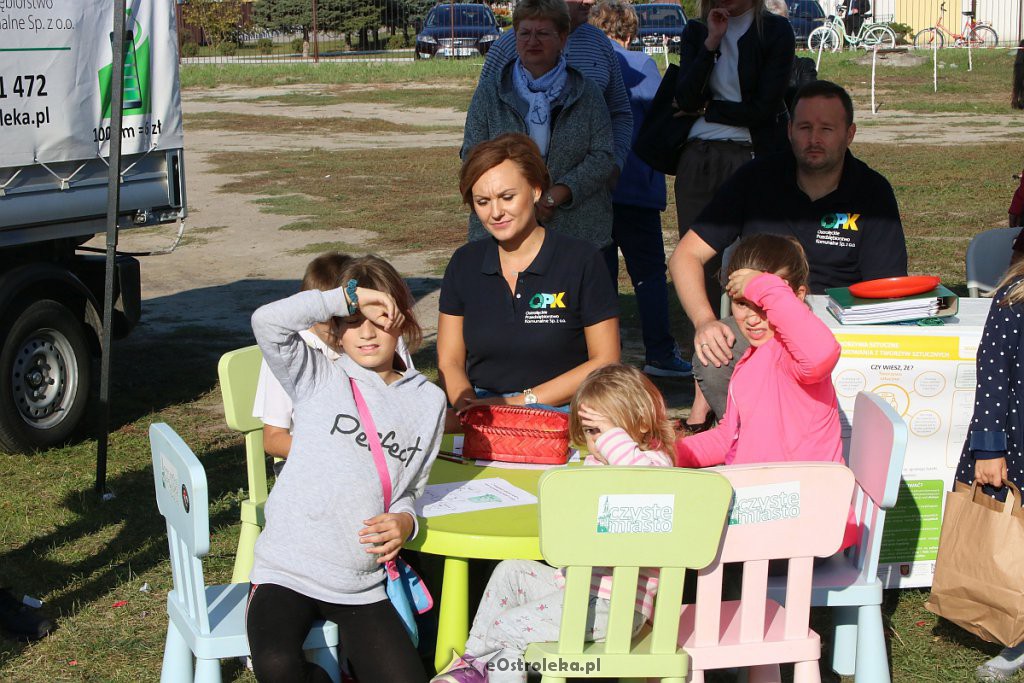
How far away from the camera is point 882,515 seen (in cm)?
315

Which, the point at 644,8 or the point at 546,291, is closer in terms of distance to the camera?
the point at 546,291

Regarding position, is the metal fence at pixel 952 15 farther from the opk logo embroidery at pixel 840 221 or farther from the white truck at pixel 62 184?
the opk logo embroidery at pixel 840 221

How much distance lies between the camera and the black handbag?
18.8 ft

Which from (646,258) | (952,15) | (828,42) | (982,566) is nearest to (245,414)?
(982,566)

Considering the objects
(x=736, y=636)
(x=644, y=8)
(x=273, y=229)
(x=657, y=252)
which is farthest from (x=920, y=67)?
(x=736, y=636)

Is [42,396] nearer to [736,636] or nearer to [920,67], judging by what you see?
[736,636]

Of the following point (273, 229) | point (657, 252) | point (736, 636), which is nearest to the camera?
point (736, 636)

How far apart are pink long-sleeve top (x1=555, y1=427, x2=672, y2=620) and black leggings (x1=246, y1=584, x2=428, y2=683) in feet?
1.50

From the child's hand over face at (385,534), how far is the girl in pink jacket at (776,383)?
94 cm

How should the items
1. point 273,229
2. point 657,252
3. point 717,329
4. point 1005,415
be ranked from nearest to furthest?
point 1005,415 < point 717,329 < point 657,252 < point 273,229

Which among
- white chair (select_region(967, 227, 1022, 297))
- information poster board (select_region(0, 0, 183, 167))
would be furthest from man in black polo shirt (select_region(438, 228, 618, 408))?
information poster board (select_region(0, 0, 183, 167))

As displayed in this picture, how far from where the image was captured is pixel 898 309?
152 inches

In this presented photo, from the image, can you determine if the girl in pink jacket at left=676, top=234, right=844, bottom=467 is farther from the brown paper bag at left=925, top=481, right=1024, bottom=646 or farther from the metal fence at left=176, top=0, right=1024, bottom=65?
the metal fence at left=176, top=0, right=1024, bottom=65

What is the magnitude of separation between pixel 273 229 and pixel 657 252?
6205 mm
